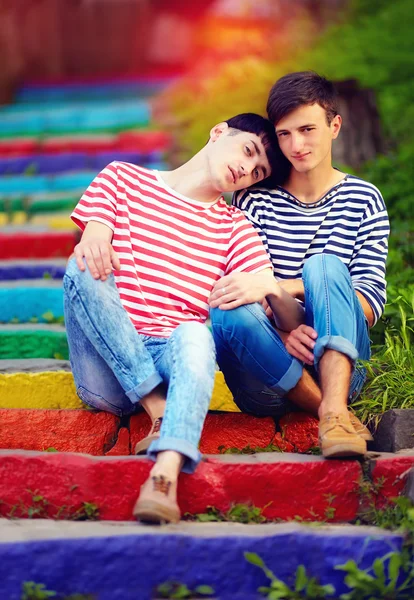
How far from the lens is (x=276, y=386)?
2980 mm

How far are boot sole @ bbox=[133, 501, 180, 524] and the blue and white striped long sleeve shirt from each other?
1.15 meters

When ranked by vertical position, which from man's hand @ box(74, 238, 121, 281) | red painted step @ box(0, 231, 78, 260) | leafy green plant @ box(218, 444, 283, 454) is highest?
red painted step @ box(0, 231, 78, 260)

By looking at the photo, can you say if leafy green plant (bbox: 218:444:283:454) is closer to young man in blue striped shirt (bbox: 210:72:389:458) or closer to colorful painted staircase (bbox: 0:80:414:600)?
colorful painted staircase (bbox: 0:80:414:600)

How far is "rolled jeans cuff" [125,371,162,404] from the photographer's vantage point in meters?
2.86

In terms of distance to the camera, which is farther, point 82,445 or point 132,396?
point 82,445

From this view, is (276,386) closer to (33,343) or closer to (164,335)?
(164,335)

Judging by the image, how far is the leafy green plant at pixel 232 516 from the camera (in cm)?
262

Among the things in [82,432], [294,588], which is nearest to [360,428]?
[294,588]

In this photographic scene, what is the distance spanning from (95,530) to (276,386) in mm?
839

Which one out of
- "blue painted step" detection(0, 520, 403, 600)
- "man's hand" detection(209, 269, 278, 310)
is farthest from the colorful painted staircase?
"man's hand" detection(209, 269, 278, 310)

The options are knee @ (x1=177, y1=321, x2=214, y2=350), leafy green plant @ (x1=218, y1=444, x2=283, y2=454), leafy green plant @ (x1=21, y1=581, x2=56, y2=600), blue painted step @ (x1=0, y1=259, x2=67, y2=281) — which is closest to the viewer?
leafy green plant @ (x1=21, y1=581, x2=56, y2=600)

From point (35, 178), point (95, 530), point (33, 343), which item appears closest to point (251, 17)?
point (35, 178)

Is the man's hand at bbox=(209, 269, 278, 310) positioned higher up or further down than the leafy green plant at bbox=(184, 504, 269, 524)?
higher up

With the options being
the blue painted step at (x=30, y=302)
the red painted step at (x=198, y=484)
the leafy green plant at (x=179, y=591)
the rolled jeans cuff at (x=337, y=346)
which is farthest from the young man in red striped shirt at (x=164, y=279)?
the blue painted step at (x=30, y=302)
